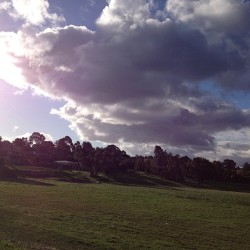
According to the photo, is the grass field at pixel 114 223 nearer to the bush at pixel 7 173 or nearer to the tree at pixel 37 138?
the bush at pixel 7 173

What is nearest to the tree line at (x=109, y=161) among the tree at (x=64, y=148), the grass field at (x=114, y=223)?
the tree at (x=64, y=148)

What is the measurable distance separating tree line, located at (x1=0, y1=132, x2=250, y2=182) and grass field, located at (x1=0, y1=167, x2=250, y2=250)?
Result: 2724 inches

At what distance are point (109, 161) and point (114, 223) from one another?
94.3 metres

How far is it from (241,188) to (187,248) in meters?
A: 107

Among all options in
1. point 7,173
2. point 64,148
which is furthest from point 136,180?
point 64,148

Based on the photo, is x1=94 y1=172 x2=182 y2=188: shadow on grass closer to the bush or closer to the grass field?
the bush

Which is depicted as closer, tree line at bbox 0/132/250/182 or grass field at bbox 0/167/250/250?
grass field at bbox 0/167/250/250

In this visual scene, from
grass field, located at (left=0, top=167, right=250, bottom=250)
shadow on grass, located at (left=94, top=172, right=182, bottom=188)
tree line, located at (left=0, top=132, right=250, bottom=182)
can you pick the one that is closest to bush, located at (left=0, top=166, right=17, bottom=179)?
tree line, located at (left=0, top=132, right=250, bottom=182)

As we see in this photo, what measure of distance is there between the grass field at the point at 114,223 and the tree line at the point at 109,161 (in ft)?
227

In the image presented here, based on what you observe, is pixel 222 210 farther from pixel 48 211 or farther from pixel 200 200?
pixel 48 211

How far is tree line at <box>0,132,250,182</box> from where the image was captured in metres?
134

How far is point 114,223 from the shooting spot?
39812 millimetres

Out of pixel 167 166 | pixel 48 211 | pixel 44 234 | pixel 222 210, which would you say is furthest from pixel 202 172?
pixel 44 234

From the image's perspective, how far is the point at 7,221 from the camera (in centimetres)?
3503
